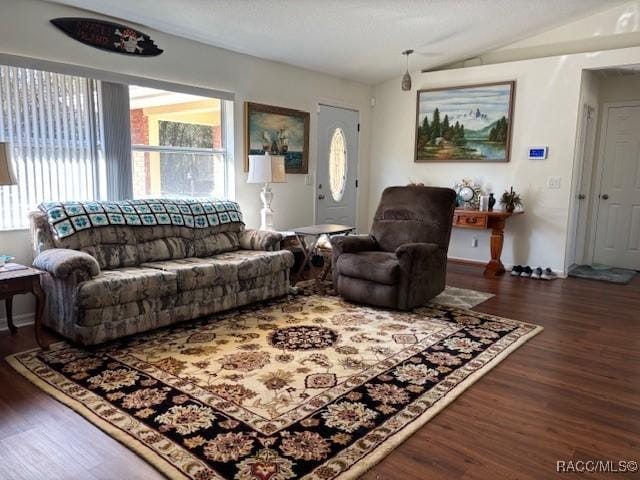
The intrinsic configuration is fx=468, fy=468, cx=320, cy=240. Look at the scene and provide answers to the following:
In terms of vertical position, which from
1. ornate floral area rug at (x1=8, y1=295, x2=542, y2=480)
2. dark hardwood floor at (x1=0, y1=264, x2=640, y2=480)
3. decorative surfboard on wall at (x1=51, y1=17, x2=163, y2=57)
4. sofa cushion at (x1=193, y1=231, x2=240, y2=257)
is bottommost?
dark hardwood floor at (x1=0, y1=264, x2=640, y2=480)

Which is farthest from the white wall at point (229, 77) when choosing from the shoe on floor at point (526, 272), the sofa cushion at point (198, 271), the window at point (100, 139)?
the shoe on floor at point (526, 272)

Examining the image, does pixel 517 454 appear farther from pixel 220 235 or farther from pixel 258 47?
pixel 258 47

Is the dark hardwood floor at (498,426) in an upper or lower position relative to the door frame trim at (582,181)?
lower

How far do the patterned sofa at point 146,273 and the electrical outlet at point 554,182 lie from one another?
11.1 ft

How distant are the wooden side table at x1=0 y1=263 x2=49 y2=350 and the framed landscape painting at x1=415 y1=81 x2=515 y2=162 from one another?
5018mm

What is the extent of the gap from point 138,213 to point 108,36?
1.48m

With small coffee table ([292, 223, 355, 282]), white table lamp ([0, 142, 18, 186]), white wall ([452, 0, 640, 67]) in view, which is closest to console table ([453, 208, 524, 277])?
small coffee table ([292, 223, 355, 282])

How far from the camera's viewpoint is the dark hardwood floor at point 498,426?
6.24 feet

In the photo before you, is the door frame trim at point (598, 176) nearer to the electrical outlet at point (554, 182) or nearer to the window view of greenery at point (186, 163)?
the electrical outlet at point (554, 182)

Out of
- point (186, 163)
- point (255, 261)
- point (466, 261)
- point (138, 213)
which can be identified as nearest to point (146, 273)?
point (138, 213)

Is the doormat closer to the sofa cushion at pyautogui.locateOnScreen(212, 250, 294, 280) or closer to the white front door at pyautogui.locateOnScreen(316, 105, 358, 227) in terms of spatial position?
the white front door at pyautogui.locateOnScreen(316, 105, 358, 227)

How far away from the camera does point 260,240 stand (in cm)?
439

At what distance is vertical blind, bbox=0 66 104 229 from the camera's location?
3.42m

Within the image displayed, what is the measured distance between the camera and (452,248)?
6.49 m
